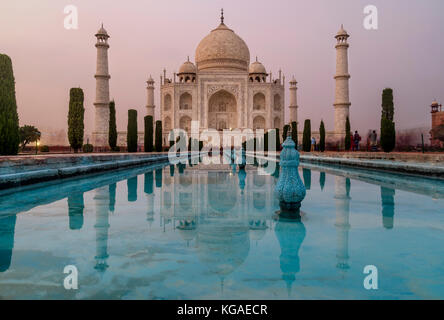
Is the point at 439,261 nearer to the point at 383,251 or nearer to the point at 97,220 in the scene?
the point at 383,251

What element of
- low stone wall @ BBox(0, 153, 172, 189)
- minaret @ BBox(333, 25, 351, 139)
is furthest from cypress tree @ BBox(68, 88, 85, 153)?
minaret @ BBox(333, 25, 351, 139)

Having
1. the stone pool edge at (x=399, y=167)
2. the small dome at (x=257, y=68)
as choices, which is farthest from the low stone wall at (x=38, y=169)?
the small dome at (x=257, y=68)

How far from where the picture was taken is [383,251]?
1713 millimetres

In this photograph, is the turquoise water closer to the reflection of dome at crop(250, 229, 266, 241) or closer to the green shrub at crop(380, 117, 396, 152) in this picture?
the reflection of dome at crop(250, 229, 266, 241)

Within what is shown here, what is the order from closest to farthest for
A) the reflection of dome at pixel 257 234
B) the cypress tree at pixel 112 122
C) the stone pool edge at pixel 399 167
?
the reflection of dome at pixel 257 234
the stone pool edge at pixel 399 167
the cypress tree at pixel 112 122

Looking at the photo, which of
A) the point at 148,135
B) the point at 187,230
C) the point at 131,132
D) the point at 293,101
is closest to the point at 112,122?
the point at 131,132

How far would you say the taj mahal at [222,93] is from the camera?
1267 inches

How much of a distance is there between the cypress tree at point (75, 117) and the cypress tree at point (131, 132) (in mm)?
3752

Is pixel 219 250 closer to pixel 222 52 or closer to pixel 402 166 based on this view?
pixel 402 166

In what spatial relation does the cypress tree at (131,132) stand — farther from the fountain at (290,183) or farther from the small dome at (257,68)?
the small dome at (257,68)

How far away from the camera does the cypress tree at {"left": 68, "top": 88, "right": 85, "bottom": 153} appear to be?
46.1 feet

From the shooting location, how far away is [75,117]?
1408 centimetres

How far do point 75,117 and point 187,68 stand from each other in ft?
71.9
